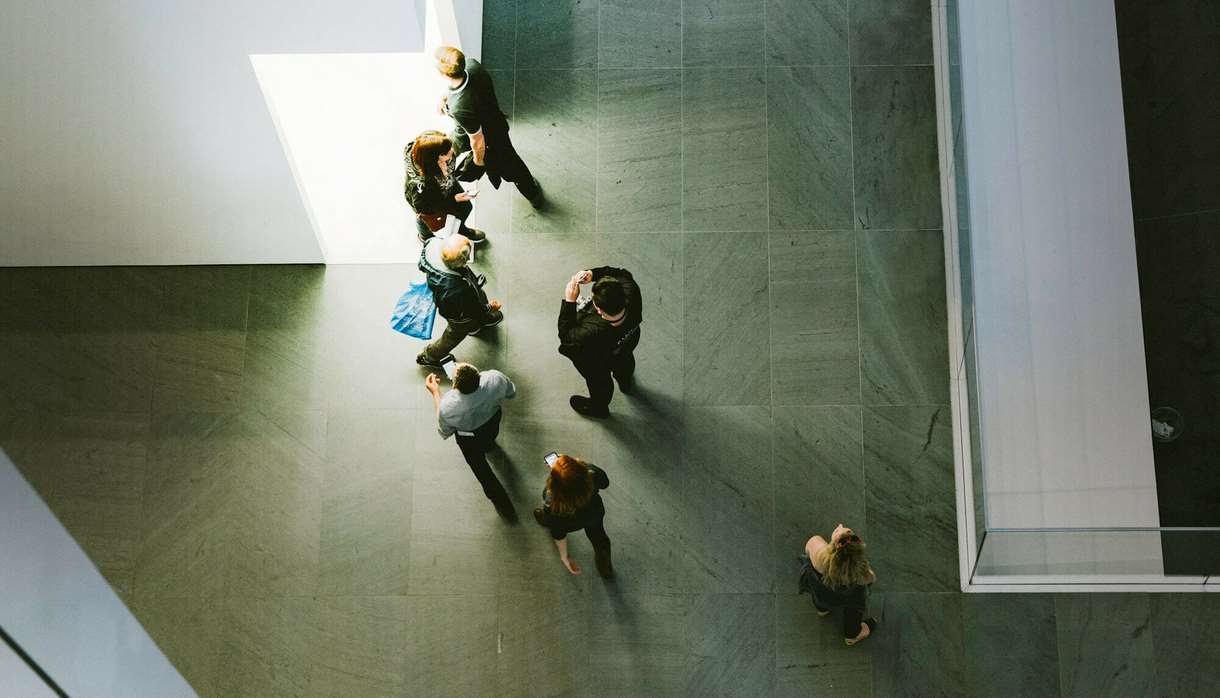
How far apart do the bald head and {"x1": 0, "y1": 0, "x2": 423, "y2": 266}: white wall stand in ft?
3.69

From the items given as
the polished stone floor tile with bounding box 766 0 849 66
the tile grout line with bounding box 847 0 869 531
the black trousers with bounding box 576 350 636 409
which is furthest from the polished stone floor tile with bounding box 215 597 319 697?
the polished stone floor tile with bounding box 766 0 849 66

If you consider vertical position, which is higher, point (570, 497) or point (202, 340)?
point (202, 340)

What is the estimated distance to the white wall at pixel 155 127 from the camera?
4520mm

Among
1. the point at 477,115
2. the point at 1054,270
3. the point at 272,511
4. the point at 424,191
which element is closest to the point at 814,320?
the point at 1054,270

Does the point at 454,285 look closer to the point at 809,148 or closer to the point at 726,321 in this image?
the point at 726,321

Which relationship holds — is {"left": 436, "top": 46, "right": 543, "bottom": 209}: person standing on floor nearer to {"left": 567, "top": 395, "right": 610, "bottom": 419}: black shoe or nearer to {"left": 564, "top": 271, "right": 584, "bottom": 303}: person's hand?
{"left": 564, "top": 271, "right": 584, "bottom": 303}: person's hand

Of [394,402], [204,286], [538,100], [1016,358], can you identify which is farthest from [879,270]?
[204,286]

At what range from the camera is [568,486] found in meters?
4.55

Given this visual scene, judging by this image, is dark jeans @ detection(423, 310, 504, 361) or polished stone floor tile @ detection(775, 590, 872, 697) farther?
dark jeans @ detection(423, 310, 504, 361)

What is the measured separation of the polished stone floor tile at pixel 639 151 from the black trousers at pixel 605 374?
3.62ft

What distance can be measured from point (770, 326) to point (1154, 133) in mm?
2821

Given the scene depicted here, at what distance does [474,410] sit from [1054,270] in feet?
11.8

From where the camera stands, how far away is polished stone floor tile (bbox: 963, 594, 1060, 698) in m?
5.50

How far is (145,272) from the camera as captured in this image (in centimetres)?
636
